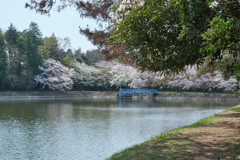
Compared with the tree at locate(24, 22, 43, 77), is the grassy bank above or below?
below

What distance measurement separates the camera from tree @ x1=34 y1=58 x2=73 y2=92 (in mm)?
42625

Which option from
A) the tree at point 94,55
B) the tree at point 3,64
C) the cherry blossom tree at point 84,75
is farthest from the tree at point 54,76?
the tree at point 94,55

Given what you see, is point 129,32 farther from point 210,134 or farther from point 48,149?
point 48,149

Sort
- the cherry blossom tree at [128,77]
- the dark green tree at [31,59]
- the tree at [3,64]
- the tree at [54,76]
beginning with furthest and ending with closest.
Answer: the cherry blossom tree at [128,77] → the tree at [54,76] → the dark green tree at [31,59] → the tree at [3,64]

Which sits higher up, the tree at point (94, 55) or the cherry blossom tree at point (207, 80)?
the tree at point (94, 55)

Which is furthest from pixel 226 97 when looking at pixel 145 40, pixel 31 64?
pixel 145 40

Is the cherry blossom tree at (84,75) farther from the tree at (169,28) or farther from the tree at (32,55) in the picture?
the tree at (169,28)

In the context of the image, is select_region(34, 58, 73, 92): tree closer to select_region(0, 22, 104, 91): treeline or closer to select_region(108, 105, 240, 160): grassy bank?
select_region(0, 22, 104, 91): treeline

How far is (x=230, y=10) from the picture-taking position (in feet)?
17.9

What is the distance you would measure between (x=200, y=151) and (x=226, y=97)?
1352 inches

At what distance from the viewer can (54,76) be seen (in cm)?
4434

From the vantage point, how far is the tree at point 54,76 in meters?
42.6

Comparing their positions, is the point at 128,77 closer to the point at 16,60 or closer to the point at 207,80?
the point at 207,80

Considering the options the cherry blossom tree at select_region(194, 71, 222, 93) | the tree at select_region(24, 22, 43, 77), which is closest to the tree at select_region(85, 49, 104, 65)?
the tree at select_region(24, 22, 43, 77)
